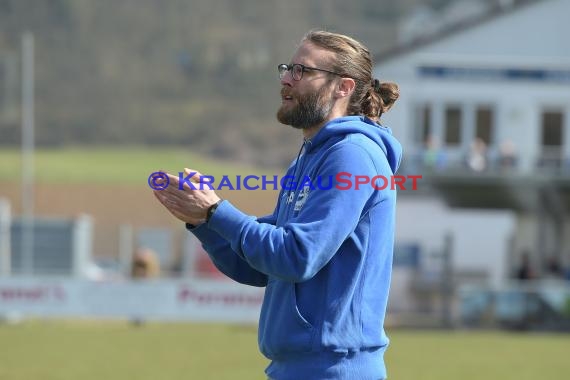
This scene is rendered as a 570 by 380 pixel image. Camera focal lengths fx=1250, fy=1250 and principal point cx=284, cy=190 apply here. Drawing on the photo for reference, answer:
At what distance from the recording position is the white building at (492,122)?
36969 millimetres

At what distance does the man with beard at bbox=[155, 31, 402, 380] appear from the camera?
13.4ft

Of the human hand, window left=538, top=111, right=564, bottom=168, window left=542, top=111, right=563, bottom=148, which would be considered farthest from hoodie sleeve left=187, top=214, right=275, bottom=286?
window left=542, top=111, right=563, bottom=148

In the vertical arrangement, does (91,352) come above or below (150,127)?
below

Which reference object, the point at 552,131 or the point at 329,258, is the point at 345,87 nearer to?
the point at 329,258

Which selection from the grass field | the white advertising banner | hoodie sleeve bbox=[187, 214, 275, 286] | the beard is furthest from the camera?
the white advertising banner

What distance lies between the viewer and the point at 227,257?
15.3ft

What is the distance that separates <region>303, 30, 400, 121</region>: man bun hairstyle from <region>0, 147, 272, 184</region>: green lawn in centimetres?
7398

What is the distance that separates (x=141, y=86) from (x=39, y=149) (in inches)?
569

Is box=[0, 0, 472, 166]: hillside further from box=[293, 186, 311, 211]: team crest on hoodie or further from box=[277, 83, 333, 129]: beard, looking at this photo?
box=[293, 186, 311, 211]: team crest on hoodie

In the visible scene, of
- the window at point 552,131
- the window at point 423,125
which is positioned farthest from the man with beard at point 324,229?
the window at point 552,131

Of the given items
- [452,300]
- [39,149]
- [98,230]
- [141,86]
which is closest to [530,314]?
[452,300]

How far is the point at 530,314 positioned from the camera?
82.7 feet

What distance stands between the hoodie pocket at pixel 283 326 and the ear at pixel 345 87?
2.28 ft

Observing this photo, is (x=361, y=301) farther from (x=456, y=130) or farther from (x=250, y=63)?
(x=250, y=63)
